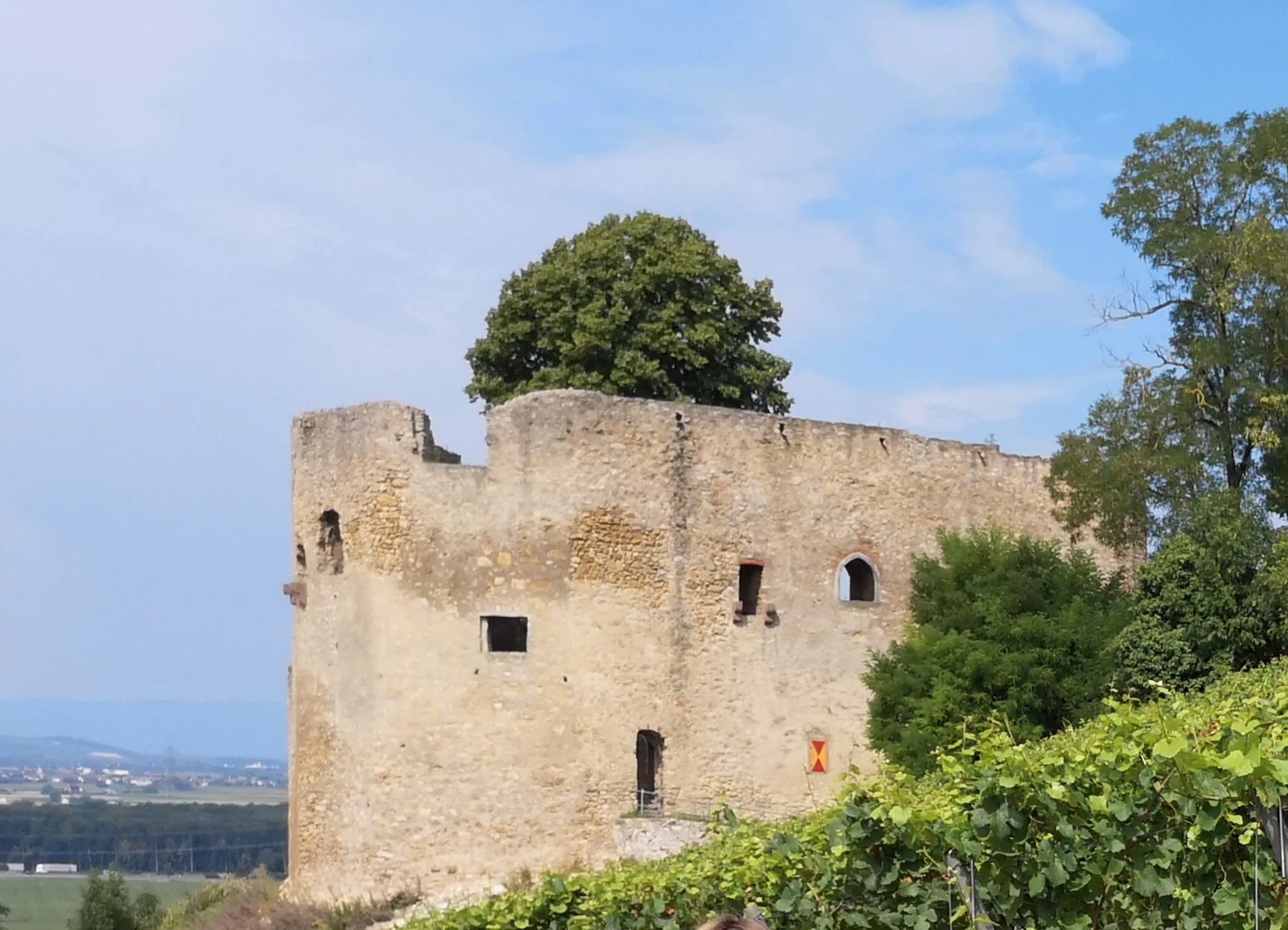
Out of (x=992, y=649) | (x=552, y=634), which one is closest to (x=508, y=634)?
(x=552, y=634)

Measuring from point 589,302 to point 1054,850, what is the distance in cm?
2275

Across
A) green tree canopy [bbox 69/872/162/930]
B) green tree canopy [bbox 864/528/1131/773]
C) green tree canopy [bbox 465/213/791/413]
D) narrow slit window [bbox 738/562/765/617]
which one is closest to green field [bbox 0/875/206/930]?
green tree canopy [bbox 69/872/162/930]

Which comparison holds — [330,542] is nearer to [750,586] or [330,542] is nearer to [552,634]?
[552,634]

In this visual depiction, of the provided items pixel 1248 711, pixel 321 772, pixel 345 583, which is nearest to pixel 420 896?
pixel 321 772

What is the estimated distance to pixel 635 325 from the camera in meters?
32.3

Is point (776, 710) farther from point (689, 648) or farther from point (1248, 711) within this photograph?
point (1248, 711)

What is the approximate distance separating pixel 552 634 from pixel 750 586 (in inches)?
116

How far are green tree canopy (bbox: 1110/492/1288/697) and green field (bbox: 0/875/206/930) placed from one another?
4609 centimetres

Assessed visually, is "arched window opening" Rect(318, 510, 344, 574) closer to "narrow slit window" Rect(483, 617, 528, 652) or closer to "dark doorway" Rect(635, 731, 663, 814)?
"narrow slit window" Rect(483, 617, 528, 652)

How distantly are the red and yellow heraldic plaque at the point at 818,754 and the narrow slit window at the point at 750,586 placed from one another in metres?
1.93

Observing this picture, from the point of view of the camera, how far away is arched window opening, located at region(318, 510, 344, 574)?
25.3m

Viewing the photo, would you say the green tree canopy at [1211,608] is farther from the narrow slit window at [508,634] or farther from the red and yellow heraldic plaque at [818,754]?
the narrow slit window at [508,634]

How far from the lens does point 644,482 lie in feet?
81.4

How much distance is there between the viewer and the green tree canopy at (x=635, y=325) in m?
31.8
